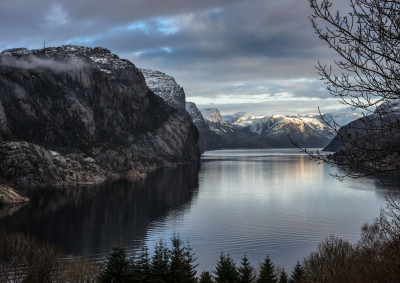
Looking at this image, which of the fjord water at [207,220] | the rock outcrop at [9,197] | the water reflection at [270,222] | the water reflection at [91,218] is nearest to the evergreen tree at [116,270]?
the fjord water at [207,220]

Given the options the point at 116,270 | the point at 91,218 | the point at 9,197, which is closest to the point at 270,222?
the point at 91,218

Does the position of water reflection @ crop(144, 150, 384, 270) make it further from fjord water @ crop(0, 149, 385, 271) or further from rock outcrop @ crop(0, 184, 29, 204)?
rock outcrop @ crop(0, 184, 29, 204)

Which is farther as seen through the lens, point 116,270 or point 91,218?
point 91,218

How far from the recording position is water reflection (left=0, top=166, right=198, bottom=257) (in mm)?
111062

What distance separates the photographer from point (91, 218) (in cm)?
14288

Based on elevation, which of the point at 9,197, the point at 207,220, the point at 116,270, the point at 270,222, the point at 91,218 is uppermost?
the point at 116,270

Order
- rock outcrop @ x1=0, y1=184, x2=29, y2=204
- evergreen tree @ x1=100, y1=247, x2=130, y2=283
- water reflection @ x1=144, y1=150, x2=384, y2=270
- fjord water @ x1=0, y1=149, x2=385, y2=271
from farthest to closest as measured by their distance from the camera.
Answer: rock outcrop @ x1=0, y1=184, x2=29, y2=204, fjord water @ x1=0, y1=149, x2=385, y2=271, water reflection @ x1=144, y1=150, x2=384, y2=270, evergreen tree @ x1=100, y1=247, x2=130, y2=283

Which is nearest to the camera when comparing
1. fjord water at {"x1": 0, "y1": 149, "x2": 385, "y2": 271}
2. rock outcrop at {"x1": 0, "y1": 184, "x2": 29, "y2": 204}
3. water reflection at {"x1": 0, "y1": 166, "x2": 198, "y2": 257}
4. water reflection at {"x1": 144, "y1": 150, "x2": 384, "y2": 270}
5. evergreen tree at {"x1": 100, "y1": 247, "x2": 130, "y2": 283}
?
evergreen tree at {"x1": 100, "y1": 247, "x2": 130, "y2": 283}

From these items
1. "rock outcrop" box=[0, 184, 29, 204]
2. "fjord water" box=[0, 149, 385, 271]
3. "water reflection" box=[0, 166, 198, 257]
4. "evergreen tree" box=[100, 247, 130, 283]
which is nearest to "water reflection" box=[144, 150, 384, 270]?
Result: "fjord water" box=[0, 149, 385, 271]

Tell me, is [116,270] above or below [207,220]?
above

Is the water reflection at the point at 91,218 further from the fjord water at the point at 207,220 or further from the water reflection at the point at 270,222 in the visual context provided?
the water reflection at the point at 270,222

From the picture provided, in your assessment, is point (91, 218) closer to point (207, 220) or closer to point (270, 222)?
point (207, 220)

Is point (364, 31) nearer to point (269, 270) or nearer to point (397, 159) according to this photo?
point (397, 159)

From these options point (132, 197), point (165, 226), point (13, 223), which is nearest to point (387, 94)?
point (165, 226)
